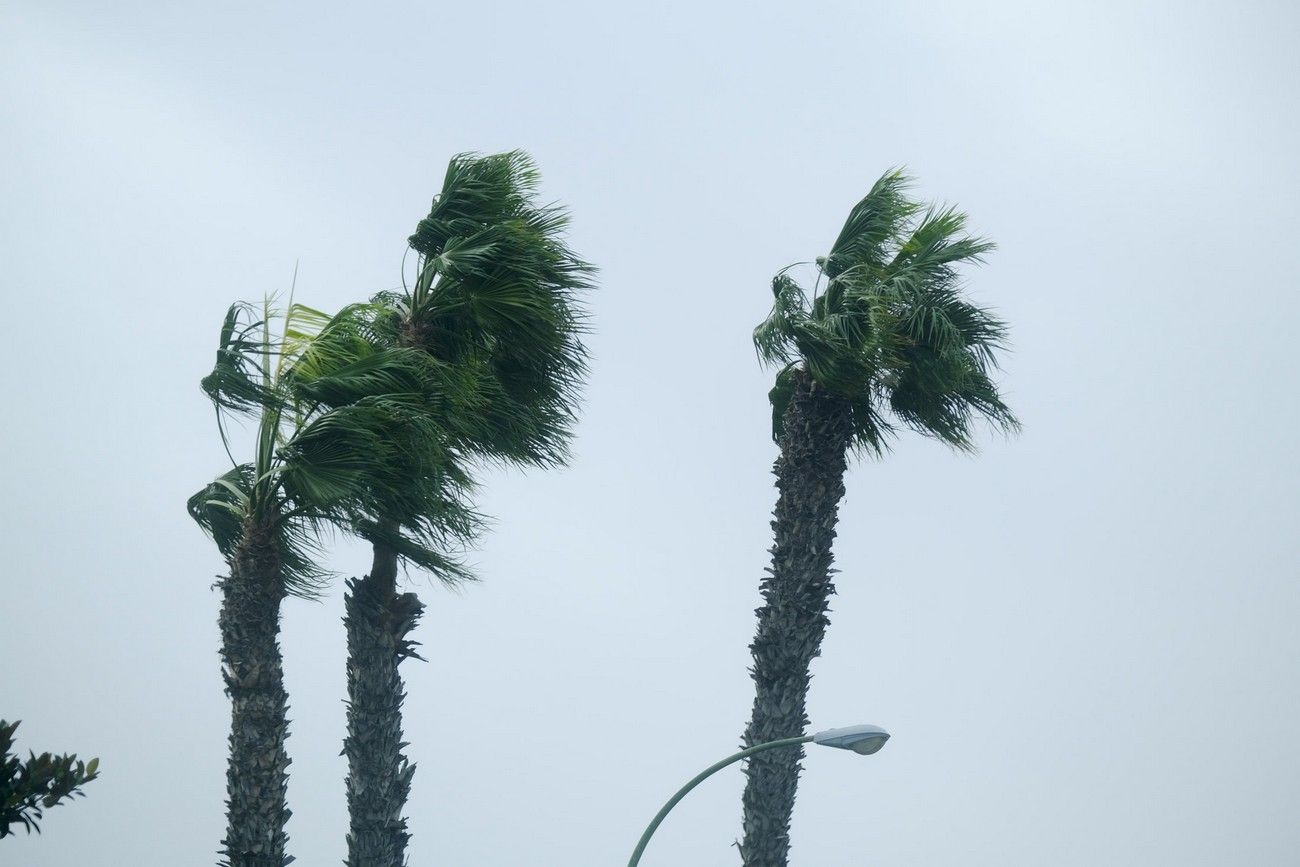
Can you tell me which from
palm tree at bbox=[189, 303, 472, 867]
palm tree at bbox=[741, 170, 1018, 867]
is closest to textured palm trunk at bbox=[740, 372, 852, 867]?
palm tree at bbox=[741, 170, 1018, 867]

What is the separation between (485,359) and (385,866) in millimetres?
5734

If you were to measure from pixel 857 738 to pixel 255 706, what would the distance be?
19.4 feet

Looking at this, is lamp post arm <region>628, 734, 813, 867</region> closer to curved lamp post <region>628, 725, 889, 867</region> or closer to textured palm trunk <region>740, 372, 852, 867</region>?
curved lamp post <region>628, 725, 889, 867</region>

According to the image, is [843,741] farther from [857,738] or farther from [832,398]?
[832,398]

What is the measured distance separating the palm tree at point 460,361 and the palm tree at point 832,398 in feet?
8.94

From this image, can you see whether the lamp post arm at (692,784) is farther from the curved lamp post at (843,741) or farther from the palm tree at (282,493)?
the palm tree at (282,493)

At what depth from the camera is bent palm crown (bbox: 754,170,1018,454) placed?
16812 millimetres

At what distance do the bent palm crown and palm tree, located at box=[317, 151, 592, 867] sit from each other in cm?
273

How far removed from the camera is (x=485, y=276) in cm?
1684

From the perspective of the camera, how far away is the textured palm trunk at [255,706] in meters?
14.4

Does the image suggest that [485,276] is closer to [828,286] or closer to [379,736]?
[828,286]

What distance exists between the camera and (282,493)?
15.1 meters

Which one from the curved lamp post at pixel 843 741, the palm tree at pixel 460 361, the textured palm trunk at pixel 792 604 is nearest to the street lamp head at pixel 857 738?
the curved lamp post at pixel 843 741

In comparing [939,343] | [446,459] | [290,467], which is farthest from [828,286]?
[290,467]
